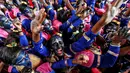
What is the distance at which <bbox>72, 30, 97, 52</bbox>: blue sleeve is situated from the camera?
182cm

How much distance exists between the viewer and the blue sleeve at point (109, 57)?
5.48ft

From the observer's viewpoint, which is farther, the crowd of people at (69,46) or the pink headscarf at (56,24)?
the pink headscarf at (56,24)

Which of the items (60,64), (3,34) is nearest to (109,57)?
(60,64)

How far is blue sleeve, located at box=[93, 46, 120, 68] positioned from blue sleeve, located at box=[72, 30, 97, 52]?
13 centimetres

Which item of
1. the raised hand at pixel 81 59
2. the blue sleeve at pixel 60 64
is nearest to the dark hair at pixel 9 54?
the blue sleeve at pixel 60 64

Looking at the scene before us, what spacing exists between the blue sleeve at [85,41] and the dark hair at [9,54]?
47 cm

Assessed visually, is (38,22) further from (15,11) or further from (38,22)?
(15,11)

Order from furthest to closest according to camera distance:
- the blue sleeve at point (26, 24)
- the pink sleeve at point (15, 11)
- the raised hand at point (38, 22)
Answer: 1. the pink sleeve at point (15, 11)
2. the blue sleeve at point (26, 24)
3. the raised hand at point (38, 22)

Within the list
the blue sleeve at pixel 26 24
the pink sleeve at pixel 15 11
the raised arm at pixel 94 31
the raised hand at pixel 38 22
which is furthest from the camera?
the pink sleeve at pixel 15 11

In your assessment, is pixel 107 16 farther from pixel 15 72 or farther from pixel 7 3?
pixel 7 3

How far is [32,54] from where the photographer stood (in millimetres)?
2016

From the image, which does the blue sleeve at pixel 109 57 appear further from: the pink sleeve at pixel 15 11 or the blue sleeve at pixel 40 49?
the pink sleeve at pixel 15 11

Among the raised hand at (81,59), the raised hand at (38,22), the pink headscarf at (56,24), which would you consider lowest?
the raised hand at (81,59)

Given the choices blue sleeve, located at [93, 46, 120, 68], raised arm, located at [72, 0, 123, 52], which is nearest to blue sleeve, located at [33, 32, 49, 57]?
raised arm, located at [72, 0, 123, 52]
